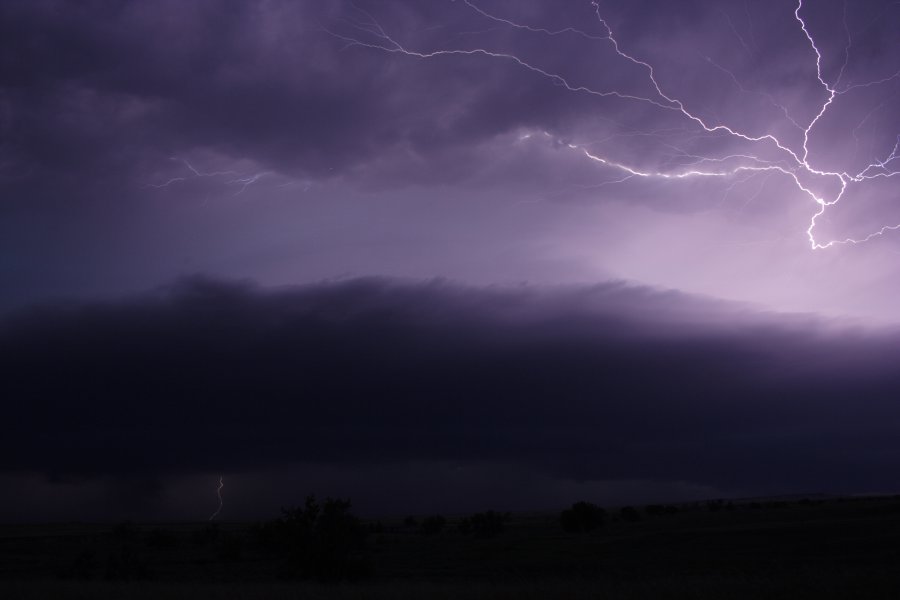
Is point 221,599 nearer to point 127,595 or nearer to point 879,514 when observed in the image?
point 127,595

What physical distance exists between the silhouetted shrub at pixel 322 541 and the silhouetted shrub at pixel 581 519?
33.4m

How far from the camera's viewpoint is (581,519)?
205ft

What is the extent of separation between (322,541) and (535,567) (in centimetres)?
907

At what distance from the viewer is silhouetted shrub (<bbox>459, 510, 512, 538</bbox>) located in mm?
63906

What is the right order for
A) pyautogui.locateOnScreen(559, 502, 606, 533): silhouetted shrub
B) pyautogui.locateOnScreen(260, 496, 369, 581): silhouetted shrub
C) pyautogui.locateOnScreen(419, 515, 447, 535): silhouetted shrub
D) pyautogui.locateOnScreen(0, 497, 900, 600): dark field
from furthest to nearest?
pyautogui.locateOnScreen(419, 515, 447, 535): silhouetted shrub → pyautogui.locateOnScreen(559, 502, 606, 533): silhouetted shrub → pyautogui.locateOnScreen(260, 496, 369, 581): silhouetted shrub → pyautogui.locateOnScreen(0, 497, 900, 600): dark field

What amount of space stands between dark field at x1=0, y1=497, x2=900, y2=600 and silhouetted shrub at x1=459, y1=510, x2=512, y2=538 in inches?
57.6

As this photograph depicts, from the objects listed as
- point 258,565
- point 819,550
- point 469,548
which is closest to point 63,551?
point 258,565

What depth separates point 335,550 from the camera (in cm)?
3081

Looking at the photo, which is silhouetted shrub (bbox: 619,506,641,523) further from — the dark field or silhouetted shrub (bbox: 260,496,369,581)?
silhouetted shrub (bbox: 260,496,369,581)

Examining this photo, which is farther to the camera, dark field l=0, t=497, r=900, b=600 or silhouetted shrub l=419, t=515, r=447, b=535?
silhouetted shrub l=419, t=515, r=447, b=535

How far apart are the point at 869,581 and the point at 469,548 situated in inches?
1415

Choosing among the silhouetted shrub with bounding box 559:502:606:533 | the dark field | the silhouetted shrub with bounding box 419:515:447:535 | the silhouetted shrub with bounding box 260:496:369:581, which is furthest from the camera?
the silhouetted shrub with bounding box 419:515:447:535

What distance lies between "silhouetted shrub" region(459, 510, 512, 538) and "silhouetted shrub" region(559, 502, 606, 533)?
214 inches

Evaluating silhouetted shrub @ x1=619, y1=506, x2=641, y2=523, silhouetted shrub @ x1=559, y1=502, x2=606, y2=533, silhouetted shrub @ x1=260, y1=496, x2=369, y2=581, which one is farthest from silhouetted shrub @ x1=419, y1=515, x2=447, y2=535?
silhouetted shrub @ x1=260, y1=496, x2=369, y2=581
